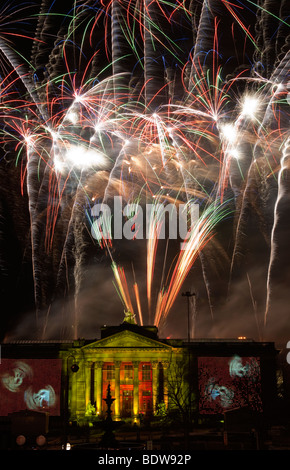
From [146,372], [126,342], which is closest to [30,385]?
[126,342]

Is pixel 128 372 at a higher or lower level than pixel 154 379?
higher

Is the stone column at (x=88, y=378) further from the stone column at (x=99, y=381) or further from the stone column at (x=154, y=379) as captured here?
the stone column at (x=154, y=379)

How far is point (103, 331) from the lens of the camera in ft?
245

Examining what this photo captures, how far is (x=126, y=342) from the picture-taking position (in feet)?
239

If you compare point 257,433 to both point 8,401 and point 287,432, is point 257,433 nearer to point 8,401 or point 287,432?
point 287,432

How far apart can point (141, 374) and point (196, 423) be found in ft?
56.3

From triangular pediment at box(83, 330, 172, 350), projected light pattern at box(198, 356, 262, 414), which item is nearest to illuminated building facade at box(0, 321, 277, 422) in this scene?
triangular pediment at box(83, 330, 172, 350)

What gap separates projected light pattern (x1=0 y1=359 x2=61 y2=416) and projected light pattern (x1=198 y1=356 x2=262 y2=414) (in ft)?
58.9

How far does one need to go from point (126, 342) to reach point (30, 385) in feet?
47.3

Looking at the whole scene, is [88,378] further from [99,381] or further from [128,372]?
[128,372]

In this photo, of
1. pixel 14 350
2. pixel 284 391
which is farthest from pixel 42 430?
pixel 284 391

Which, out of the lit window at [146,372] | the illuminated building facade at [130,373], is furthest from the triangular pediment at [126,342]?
the lit window at [146,372]

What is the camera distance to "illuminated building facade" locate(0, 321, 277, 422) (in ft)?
209

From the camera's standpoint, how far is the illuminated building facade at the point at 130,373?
63812 millimetres
